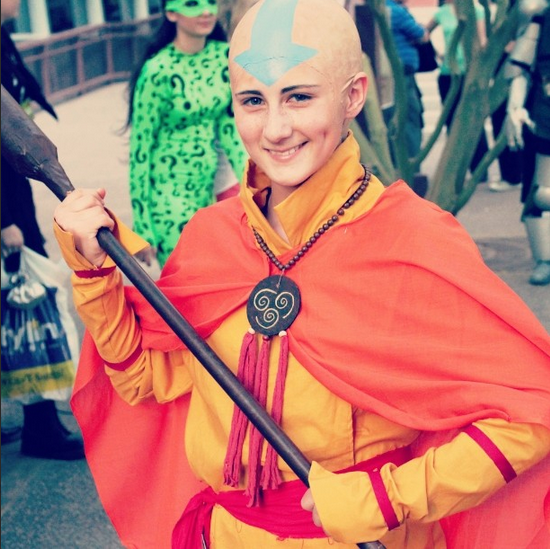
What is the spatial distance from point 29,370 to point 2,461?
0.54 meters

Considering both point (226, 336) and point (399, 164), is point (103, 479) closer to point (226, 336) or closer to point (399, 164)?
point (226, 336)

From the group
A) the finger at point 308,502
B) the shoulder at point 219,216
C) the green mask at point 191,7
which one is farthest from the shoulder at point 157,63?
the finger at point 308,502

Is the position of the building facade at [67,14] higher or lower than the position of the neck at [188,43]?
lower

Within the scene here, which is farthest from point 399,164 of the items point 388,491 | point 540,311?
point 388,491

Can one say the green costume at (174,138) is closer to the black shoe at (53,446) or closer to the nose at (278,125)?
the black shoe at (53,446)

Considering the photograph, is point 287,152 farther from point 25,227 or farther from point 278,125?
point 25,227

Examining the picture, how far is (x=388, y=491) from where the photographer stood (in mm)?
1771

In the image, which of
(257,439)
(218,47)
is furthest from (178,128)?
(257,439)

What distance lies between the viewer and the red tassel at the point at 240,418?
6.36ft

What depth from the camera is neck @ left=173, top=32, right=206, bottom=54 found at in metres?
4.40

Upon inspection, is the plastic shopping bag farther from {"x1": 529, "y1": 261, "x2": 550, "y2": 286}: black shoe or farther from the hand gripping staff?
{"x1": 529, "y1": 261, "x2": 550, "y2": 286}: black shoe

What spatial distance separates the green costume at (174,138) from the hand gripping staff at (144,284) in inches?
85.7

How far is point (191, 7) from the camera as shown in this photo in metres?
4.40

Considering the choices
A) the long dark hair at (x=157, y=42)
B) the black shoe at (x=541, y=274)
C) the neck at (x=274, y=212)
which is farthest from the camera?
the black shoe at (x=541, y=274)
